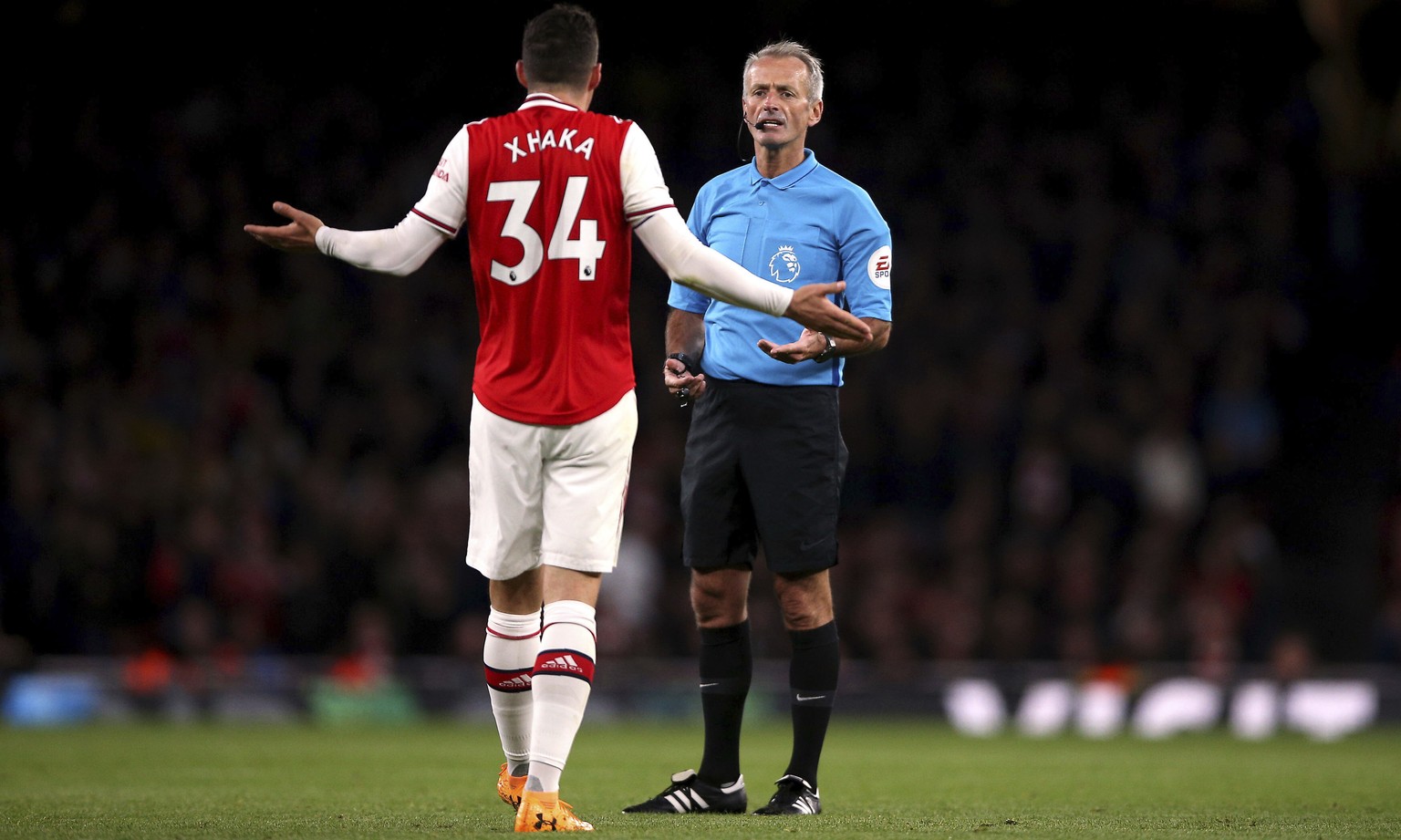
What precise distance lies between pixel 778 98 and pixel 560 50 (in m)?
0.93

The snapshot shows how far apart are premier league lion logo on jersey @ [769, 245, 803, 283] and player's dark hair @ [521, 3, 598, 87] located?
97 centimetres

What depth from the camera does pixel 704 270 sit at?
15.7 feet

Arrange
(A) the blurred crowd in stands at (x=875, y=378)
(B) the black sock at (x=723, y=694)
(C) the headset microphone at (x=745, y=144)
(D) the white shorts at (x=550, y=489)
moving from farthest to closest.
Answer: (A) the blurred crowd in stands at (x=875, y=378), (C) the headset microphone at (x=745, y=144), (B) the black sock at (x=723, y=694), (D) the white shorts at (x=550, y=489)

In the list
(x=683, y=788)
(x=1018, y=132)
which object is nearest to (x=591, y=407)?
(x=683, y=788)

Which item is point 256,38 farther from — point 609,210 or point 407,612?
point 609,210

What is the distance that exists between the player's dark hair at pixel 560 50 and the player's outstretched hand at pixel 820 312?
84 centimetres

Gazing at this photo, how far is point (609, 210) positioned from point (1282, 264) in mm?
11284

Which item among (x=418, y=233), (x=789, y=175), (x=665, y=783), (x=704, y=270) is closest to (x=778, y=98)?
(x=789, y=175)

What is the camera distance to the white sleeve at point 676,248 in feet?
15.6

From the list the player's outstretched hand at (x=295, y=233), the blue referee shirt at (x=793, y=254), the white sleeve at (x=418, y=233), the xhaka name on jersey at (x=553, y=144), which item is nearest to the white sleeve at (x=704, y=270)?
the xhaka name on jersey at (x=553, y=144)

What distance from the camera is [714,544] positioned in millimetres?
5578

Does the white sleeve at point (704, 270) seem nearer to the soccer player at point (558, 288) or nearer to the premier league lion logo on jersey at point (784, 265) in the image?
the soccer player at point (558, 288)

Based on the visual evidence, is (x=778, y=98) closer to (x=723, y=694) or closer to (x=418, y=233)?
(x=418, y=233)

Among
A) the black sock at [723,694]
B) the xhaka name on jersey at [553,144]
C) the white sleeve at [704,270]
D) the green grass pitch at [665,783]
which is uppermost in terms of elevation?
the xhaka name on jersey at [553,144]
